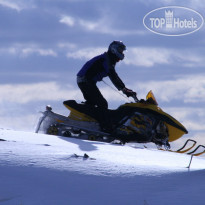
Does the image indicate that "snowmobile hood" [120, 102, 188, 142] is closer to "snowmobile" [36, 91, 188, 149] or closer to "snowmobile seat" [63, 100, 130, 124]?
"snowmobile" [36, 91, 188, 149]

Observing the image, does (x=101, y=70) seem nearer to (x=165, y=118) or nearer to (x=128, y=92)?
(x=128, y=92)

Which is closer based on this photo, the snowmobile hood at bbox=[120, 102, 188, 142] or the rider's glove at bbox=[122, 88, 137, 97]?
the rider's glove at bbox=[122, 88, 137, 97]

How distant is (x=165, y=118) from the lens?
10023mm

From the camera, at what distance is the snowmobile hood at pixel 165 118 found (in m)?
9.97

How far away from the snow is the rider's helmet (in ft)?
15.2

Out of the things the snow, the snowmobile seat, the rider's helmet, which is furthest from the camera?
the snowmobile seat

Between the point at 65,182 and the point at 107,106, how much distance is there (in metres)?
5.78

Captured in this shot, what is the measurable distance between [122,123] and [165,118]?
0.83 m

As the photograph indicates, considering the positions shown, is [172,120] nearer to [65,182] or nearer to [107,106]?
[107,106]

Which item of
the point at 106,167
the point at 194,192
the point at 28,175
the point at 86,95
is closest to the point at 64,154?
the point at 106,167

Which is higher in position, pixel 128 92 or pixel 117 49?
→ pixel 117 49

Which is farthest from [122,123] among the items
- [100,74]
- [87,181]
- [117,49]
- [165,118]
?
[87,181]

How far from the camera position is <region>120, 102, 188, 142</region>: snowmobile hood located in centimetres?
997

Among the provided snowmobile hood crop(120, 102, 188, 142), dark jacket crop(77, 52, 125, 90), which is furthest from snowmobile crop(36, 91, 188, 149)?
dark jacket crop(77, 52, 125, 90)
